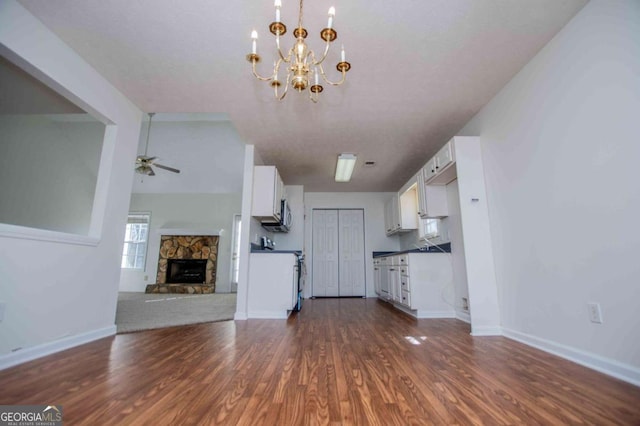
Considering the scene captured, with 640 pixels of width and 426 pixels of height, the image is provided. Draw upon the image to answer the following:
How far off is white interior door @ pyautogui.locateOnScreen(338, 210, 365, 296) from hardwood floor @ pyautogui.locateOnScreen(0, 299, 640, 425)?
373 cm

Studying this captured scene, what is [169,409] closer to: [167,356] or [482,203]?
[167,356]

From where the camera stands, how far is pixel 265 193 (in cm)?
389

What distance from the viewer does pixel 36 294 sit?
1.93 meters

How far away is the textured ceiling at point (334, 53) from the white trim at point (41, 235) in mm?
1496

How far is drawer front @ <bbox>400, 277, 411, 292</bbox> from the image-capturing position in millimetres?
3791

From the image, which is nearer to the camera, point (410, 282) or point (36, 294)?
point (36, 294)

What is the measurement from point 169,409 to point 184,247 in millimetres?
7214

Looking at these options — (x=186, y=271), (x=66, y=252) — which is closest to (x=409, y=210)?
(x=66, y=252)

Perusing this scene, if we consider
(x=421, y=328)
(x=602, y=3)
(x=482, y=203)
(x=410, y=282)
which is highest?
(x=602, y=3)

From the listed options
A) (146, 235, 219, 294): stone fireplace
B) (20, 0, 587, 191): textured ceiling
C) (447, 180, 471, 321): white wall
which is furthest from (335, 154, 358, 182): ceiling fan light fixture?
(146, 235, 219, 294): stone fireplace

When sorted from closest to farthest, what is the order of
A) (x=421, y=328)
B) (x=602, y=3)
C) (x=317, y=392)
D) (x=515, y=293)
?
1. (x=317, y=392)
2. (x=602, y=3)
3. (x=515, y=293)
4. (x=421, y=328)

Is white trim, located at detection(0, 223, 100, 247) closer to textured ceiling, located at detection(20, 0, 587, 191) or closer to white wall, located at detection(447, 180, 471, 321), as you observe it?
textured ceiling, located at detection(20, 0, 587, 191)

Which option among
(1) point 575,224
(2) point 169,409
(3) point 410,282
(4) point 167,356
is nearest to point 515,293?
(1) point 575,224

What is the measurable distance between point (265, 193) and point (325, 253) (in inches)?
111
